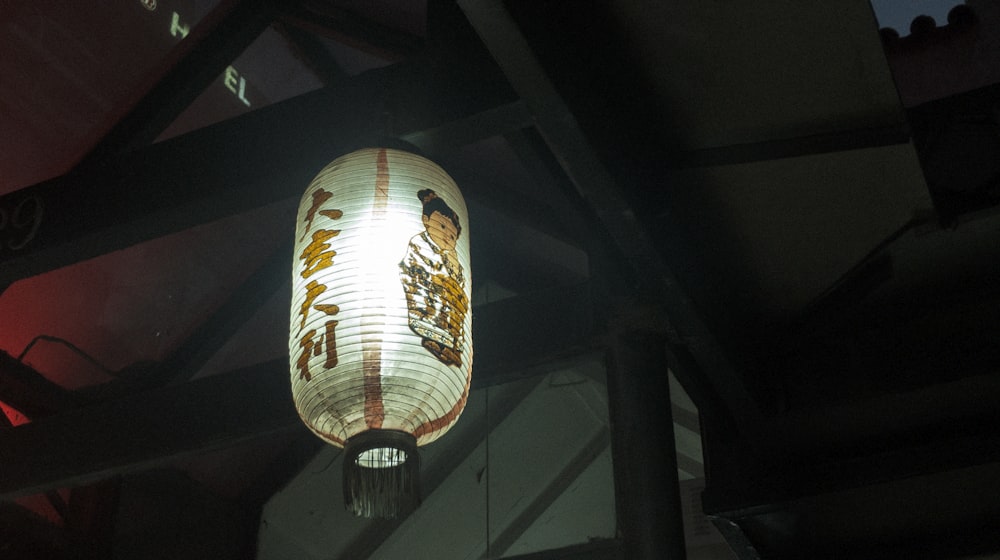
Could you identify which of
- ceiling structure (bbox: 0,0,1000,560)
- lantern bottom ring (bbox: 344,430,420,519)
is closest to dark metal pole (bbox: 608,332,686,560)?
ceiling structure (bbox: 0,0,1000,560)

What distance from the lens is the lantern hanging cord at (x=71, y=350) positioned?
6.17 m

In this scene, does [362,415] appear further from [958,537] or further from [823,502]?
[958,537]

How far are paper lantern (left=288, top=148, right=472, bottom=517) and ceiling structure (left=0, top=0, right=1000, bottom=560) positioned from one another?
0.99 feet

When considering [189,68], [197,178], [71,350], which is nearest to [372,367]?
[197,178]

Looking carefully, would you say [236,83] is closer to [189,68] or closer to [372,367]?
[189,68]

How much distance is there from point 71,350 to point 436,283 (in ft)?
13.6

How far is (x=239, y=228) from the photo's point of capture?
665cm

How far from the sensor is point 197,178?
4.01 m

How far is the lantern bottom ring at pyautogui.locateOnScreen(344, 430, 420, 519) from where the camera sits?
2.97 meters

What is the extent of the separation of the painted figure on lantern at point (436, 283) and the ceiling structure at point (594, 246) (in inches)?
12.8

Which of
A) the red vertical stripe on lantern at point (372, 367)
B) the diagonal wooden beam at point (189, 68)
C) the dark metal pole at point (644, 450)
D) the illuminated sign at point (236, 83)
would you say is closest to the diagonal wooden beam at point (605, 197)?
the dark metal pole at point (644, 450)

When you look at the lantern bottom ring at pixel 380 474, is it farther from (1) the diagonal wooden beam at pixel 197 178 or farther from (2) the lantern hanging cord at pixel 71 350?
(2) the lantern hanging cord at pixel 71 350

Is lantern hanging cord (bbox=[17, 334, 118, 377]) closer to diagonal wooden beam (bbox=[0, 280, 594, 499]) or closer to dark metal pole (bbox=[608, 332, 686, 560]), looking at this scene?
diagonal wooden beam (bbox=[0, 280, 594, 499])

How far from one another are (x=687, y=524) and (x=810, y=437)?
2.36 metres
